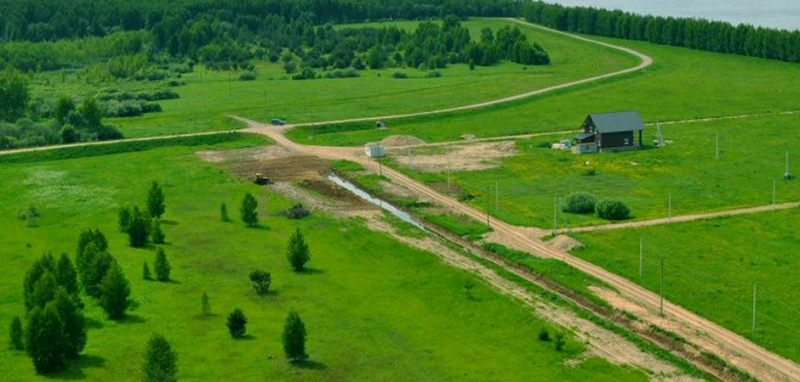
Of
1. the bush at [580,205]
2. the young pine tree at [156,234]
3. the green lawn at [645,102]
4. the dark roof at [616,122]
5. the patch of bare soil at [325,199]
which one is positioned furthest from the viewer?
the green lawn at [645,102]

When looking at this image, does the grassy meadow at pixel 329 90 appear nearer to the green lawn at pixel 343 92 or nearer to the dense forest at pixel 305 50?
the green lawn at pixel 343 92

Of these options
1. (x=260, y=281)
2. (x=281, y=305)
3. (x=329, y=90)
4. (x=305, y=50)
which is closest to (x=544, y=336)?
(x=281, y=305)

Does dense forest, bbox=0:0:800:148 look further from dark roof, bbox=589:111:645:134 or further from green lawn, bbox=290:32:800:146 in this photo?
dark roof, bbox=589:111:645:134

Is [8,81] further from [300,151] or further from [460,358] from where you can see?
[460,358]

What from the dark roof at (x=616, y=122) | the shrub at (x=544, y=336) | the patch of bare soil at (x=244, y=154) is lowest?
the shrub at (x=544, y=336)

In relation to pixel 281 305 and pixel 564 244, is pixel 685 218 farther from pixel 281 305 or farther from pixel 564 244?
pixel 281 305

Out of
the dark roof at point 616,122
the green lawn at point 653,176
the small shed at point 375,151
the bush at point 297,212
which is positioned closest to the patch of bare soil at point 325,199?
the bush at point 297,212

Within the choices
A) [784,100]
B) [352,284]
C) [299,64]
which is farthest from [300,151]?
[299,64]
